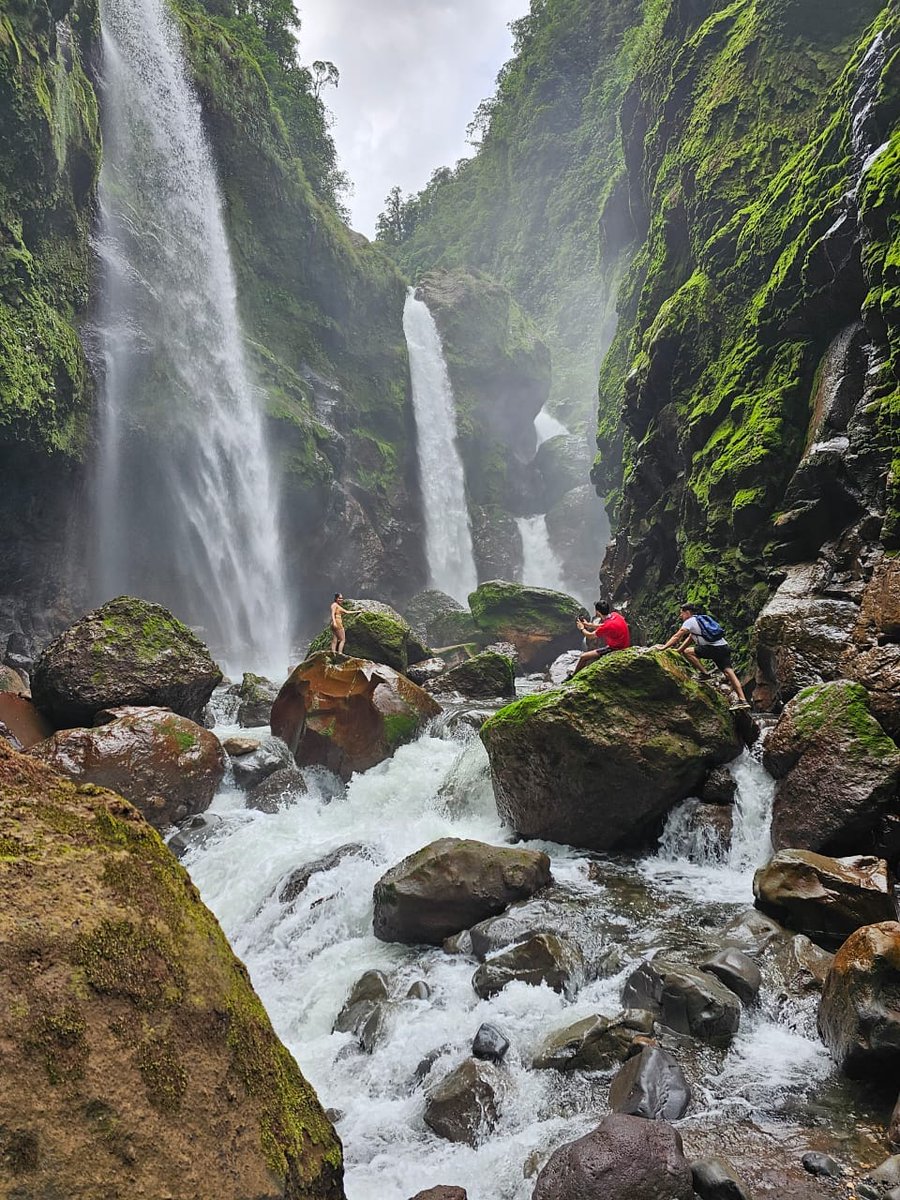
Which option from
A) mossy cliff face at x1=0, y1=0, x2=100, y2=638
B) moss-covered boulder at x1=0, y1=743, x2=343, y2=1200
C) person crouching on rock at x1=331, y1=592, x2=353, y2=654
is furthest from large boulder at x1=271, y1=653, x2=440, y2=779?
mossy cliff face at x1=0, y1=0, x2=100, y2=638

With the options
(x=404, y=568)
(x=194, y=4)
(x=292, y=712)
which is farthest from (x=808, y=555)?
(x=194, y=4)

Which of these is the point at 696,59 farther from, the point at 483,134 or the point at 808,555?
the point at 483,134

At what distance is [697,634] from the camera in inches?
424

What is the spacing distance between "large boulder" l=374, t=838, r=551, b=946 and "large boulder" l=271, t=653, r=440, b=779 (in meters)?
4.32

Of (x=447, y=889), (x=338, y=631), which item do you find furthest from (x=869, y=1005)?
(x=338, y=631)

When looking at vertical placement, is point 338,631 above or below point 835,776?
above

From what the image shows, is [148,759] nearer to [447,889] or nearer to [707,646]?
[447,889]

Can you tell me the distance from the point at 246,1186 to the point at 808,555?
38.7ft

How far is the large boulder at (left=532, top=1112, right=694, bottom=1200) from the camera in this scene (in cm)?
289

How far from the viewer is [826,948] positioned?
16.2ft

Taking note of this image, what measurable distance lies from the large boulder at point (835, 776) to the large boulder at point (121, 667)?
9267 millimetres

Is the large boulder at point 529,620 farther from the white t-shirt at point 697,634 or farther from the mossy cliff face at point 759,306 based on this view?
the white t-shirt at point 697,634

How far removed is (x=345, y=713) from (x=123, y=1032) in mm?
9105

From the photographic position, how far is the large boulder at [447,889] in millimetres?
5895
